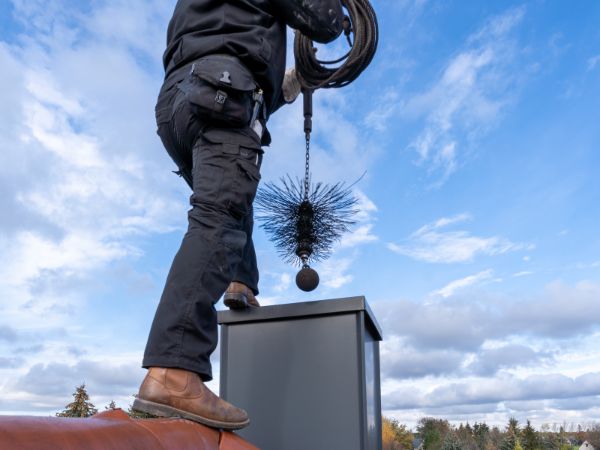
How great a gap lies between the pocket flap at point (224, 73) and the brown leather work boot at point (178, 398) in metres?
0.76

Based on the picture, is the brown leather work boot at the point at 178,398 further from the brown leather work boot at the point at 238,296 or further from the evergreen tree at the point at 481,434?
the evergreen tree at the point at 481,434

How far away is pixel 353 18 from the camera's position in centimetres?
254

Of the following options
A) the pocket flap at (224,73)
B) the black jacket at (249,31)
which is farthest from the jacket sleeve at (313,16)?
the pocket flap at (224,73)

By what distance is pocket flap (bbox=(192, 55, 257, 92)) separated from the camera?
5.25 ft

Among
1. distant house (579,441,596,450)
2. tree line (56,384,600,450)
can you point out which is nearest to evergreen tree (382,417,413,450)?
tree line (56,384,600,450)

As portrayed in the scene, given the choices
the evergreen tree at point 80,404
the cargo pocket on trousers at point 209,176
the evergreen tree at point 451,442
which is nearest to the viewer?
the cargo pocket on trousers at point 209,176

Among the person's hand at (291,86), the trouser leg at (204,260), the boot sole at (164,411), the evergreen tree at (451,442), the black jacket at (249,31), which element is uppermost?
the person's hand at (291,86)

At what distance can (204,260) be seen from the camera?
1.52m

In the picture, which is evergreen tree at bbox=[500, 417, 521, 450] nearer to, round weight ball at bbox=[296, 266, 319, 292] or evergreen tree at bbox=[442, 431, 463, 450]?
→ evergreen tree at bbox=[442, 431, 463, 450]

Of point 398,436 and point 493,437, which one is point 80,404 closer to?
point 398,436

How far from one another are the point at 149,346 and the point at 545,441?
8.35m

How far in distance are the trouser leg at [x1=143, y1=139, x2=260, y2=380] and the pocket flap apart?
0.17 meters

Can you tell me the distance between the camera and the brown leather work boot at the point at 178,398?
4.61ft

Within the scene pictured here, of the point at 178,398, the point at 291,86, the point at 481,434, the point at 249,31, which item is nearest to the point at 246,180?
the point at 249,31
